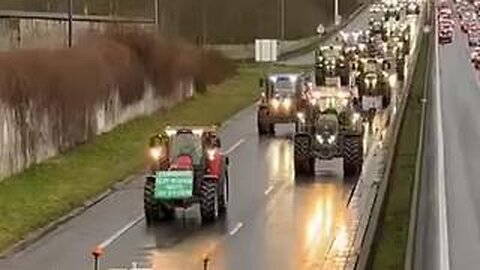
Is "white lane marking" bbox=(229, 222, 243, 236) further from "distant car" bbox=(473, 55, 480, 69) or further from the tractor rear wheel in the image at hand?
"distant car" bbox=(473, 55, 480, 69)

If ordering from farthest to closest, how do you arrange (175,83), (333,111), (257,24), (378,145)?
(257,24) < (175,83) < (378,145) < (333,111)

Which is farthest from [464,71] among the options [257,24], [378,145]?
[378,145]

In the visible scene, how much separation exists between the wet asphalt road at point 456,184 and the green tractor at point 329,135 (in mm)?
2222

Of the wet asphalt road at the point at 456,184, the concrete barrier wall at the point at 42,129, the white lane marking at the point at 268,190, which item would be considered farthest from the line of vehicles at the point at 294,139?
the concrete barrier wall at the point at 42,129

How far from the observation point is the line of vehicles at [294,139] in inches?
1243

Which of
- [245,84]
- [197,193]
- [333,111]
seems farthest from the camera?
[245,84]

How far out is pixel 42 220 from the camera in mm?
32781

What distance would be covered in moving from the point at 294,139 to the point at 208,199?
11.3 metres

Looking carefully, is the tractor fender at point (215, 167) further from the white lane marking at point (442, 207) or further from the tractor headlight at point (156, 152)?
the white lane marking at point (442, 207)

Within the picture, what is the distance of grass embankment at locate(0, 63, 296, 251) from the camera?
32938 mm

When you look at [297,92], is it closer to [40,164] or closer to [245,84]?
[40,164]

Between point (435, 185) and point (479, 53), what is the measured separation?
198ft

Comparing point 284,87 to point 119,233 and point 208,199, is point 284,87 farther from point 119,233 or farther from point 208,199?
point 119,233

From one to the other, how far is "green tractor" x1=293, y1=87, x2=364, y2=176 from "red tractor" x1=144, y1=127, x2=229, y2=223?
8.03 meters
